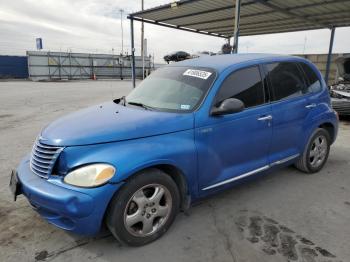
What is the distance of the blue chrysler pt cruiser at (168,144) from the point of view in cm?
261

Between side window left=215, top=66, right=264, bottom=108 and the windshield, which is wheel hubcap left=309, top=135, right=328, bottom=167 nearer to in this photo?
side window left=215, top=66, right=264, bottom=108

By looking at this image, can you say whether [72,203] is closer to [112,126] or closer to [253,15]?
[112,126]

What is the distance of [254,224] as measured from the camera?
329cm

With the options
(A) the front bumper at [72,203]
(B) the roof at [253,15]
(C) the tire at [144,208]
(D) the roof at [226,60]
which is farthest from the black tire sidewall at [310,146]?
(B) the roof at [253,15]

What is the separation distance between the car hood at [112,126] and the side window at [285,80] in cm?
146

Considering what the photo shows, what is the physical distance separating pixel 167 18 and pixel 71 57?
99.1 ft

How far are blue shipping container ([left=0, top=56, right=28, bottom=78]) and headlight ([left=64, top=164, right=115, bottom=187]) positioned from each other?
125ft

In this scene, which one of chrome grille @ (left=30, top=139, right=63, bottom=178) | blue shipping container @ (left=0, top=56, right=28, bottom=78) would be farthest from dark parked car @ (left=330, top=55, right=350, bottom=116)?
Result: blue shipping container @ (left=0, top=56, right=28, bottom=78)

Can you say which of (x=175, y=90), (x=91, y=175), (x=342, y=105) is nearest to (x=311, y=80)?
(x=175, y=90)

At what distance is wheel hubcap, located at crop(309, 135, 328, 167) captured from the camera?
15.4 ft

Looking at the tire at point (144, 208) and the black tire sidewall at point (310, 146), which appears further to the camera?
the black tire sidewall at point (310, 146)

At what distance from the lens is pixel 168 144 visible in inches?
115

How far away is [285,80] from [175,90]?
159 centimetres

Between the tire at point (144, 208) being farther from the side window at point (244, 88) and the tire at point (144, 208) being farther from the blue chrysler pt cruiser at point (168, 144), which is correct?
the side window at point (244, 88)
